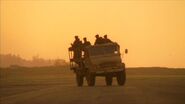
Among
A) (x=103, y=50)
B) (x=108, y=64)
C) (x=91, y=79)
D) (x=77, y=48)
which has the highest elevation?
(x=77, y=48)

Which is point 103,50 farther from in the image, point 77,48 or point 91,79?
point 77,48

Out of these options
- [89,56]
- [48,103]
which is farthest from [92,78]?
[48,103]

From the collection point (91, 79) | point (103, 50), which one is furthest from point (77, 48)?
point (103, 50)

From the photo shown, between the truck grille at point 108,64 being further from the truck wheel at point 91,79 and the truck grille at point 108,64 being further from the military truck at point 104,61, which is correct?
the truck wheel at point 91,79

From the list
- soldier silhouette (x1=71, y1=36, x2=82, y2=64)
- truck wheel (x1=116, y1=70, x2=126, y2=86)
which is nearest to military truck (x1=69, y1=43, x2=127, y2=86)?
truck wheel (x1=116, y1=70, x2=126, y2=86)

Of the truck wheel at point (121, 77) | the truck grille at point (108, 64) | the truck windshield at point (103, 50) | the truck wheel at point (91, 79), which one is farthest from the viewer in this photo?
the truck wheel at point (91, 79)

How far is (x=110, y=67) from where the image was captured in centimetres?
4169

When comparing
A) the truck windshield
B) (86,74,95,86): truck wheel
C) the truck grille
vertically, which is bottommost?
(86,74,95,86): truck wheel

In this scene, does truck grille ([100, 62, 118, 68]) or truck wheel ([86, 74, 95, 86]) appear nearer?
truck grille ([100, 62, 118, 68])

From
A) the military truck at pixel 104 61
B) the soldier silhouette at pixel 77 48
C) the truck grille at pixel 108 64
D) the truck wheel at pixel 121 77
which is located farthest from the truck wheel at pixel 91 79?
the soldier silhouette at pixel 77 48

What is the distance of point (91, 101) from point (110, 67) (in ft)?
51.4

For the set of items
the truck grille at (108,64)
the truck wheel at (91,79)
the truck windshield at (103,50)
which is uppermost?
the truck windshield at (103,50)

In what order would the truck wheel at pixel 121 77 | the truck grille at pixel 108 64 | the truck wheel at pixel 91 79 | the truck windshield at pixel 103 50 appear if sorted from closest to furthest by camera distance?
the truck grille at pixel 108 64 → the truck windshield at pixel 103 50 → the truck wheel at pixel 121 77 → the truck wheel at pixel 91 79

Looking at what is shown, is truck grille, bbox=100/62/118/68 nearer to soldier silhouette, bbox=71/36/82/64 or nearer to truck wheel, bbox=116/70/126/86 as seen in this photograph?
truck wheel, bbox=116/70/126/86
